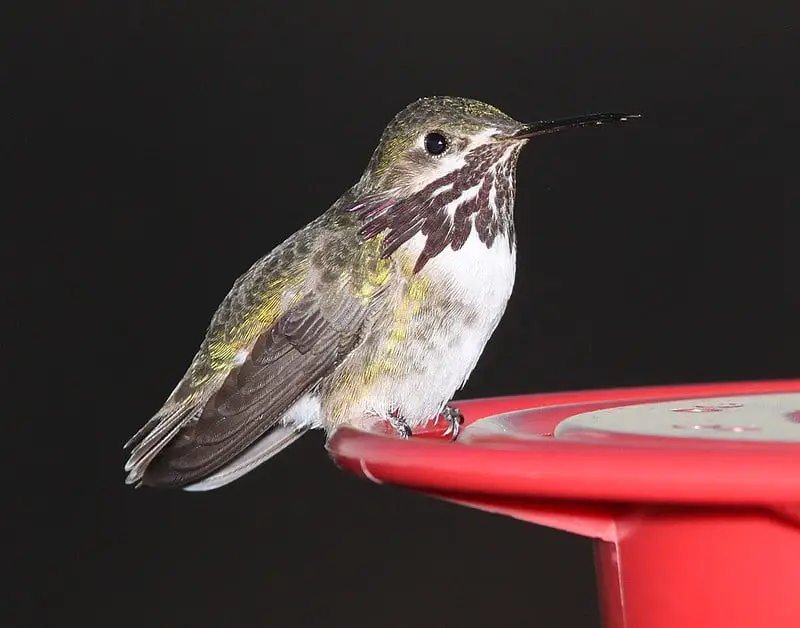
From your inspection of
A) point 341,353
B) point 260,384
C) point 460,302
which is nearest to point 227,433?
point 260,384

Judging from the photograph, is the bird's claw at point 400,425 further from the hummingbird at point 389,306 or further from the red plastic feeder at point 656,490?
the red plastic feeder at point 656,490

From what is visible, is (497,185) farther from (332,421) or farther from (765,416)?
(765,416)

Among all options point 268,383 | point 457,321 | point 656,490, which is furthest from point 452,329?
point 656,490

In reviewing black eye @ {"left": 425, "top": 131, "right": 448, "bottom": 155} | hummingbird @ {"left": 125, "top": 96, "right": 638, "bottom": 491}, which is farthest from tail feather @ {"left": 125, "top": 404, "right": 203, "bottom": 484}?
black eye @ {"left": 425, "top": 131, "right": 448, "bottom": 155}

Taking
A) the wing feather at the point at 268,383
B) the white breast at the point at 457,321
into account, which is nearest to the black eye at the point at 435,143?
the white breast at the point at 457,321

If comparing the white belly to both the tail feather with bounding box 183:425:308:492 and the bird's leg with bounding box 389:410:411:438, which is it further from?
the tail feather with bounding box 183:425:308:492

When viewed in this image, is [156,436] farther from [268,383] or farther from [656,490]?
[656,490]

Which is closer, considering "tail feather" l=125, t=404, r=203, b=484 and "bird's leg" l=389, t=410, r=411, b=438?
"bird's leg" l=389, t=410, r=411, b=438
